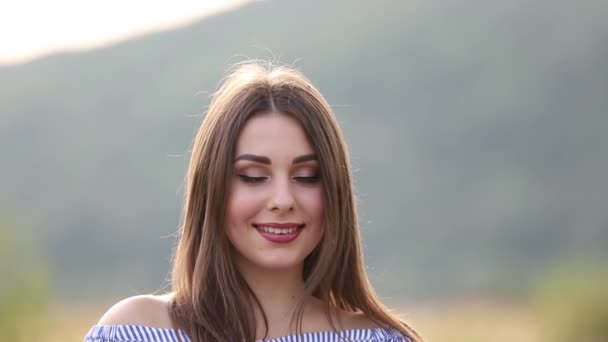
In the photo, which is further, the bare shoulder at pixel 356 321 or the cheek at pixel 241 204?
the bare shoulder at pixel 356 321

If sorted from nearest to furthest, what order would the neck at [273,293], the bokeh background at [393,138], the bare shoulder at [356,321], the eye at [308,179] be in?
the eye at [308,179] → the neck at [273,293] → the bare shoulder at [356,321] → the bokeh background at [393,138]

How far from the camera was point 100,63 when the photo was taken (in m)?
Answer: 55.2

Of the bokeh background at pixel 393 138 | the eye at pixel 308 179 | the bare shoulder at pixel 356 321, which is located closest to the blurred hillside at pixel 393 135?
the bokeh background at pixel 393 138

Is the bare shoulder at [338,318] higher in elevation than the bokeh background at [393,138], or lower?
lower

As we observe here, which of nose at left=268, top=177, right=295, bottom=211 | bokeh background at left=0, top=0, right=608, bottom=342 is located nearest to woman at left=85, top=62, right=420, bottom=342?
nose at left=268, top=177, right=295, bottom=211

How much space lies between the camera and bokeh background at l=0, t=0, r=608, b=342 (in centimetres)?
4475

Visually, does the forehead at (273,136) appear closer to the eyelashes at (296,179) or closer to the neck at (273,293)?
the eyelashes at (296,179)

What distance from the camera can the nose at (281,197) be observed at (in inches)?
153

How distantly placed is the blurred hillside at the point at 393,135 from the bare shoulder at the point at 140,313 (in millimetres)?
38149

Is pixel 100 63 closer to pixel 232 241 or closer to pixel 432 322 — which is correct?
pixel 432 322

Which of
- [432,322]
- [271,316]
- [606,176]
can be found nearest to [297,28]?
[606,176]

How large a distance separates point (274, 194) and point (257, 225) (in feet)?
0.39

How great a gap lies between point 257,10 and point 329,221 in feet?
179

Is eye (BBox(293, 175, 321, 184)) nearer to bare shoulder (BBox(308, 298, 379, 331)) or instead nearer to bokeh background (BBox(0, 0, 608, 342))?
bare shoulder (BBox(308, 298, 379, 331))
